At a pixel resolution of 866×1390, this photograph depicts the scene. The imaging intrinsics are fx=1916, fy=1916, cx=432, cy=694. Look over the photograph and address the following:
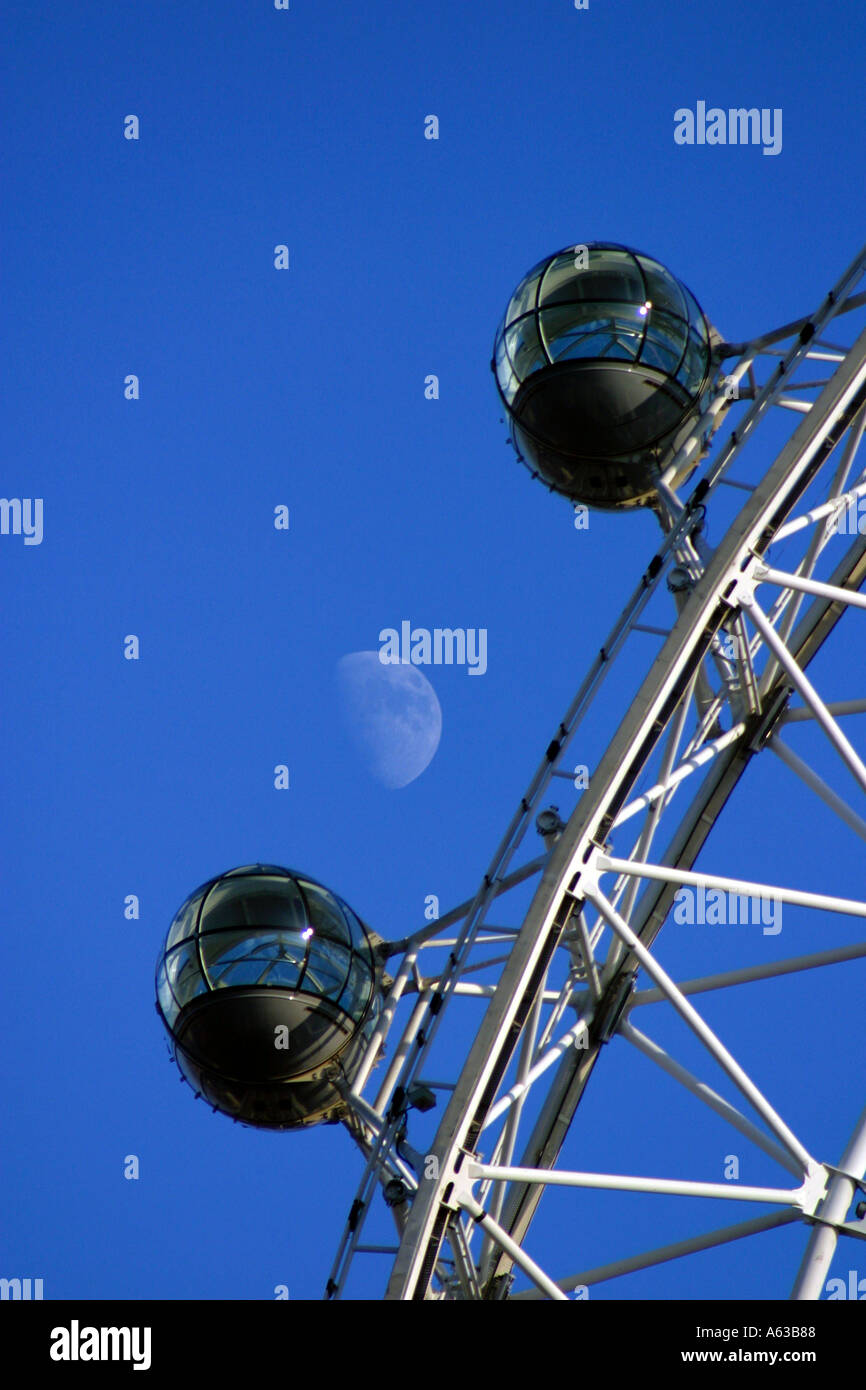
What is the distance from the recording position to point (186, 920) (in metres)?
19.6

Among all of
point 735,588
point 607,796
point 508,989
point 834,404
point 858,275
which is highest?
point 858,275

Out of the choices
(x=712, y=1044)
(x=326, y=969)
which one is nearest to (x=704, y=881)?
(x=712, y=1044)

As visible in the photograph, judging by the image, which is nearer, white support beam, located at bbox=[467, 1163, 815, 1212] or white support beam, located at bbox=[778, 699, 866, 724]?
white support beam, located at bbox=[467, 1163, 815, 1212]

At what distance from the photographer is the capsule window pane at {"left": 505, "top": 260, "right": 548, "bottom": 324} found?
18.9m

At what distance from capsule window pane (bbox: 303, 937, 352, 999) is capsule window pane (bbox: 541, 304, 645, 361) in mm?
6243

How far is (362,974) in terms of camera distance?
19.5 metres

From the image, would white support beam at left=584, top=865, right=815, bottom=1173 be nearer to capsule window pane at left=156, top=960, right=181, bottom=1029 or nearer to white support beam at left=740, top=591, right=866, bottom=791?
white support beam at left=740, top=591, right=866, bottom=791

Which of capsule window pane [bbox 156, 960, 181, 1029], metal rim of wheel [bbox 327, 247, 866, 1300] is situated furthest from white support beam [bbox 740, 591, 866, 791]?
capsule window pane [bbox 156, 960, 181, 1029]

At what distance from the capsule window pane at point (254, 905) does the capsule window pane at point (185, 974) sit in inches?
11.3
